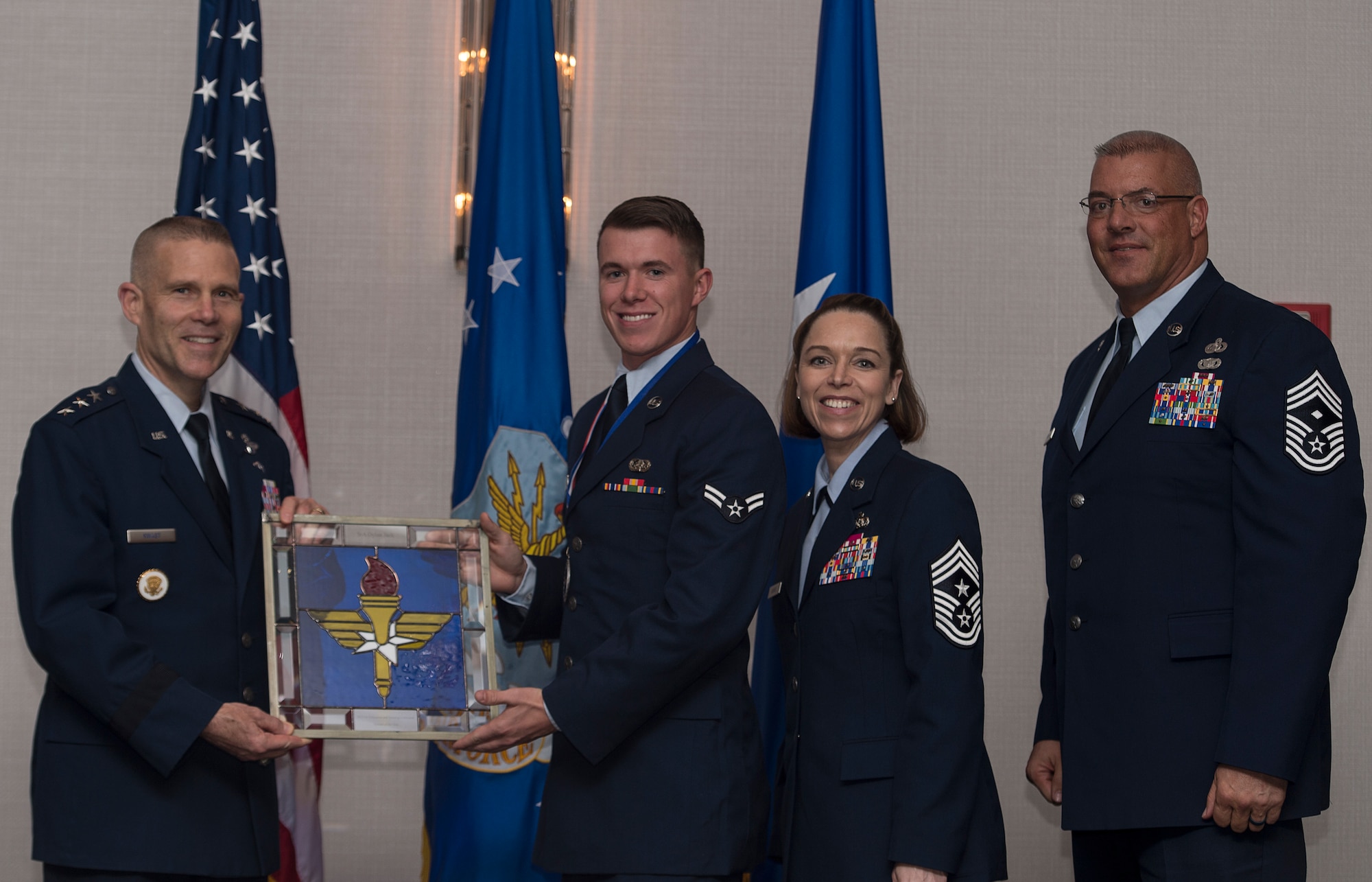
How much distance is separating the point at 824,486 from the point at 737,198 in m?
1.78

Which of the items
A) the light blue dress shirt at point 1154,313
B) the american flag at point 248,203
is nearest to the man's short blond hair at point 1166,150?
the light blue dress shirt at point 1154,313

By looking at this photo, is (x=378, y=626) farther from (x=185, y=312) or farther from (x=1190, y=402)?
(x=1190, y=402)

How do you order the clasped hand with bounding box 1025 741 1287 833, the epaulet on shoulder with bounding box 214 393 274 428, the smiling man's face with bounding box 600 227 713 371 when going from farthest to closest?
the epaulet on shoulder with bounding box 214 393 274 428 → the smiling man's face with bounding box 600 227 713 371 → the clasped hand with bounding box 1025 741 1287 833

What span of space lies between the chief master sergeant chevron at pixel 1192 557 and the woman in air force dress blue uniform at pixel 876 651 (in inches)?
9.1

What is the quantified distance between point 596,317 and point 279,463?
1477 millimetres

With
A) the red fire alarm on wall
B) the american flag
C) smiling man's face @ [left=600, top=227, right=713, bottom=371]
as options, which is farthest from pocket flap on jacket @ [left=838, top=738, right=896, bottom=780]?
the red fire alarm on wall

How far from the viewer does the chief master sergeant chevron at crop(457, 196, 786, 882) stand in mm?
2246

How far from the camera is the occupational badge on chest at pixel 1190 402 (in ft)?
7.25

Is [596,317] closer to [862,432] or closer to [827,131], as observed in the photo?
[827,131]

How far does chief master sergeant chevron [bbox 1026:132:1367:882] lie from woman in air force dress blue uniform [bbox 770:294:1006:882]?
23 centimetres

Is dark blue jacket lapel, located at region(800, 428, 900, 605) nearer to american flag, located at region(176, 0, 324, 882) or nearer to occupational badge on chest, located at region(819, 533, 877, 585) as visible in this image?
occupational badge on chest, located at region(819, 533, 877, 585)

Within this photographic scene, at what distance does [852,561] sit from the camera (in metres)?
2.33

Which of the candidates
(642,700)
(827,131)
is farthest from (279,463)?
(827,131)

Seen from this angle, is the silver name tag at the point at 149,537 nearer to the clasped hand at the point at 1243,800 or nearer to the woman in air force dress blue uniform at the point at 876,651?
the woman in air force dress blue uniform at the point at 876,651
